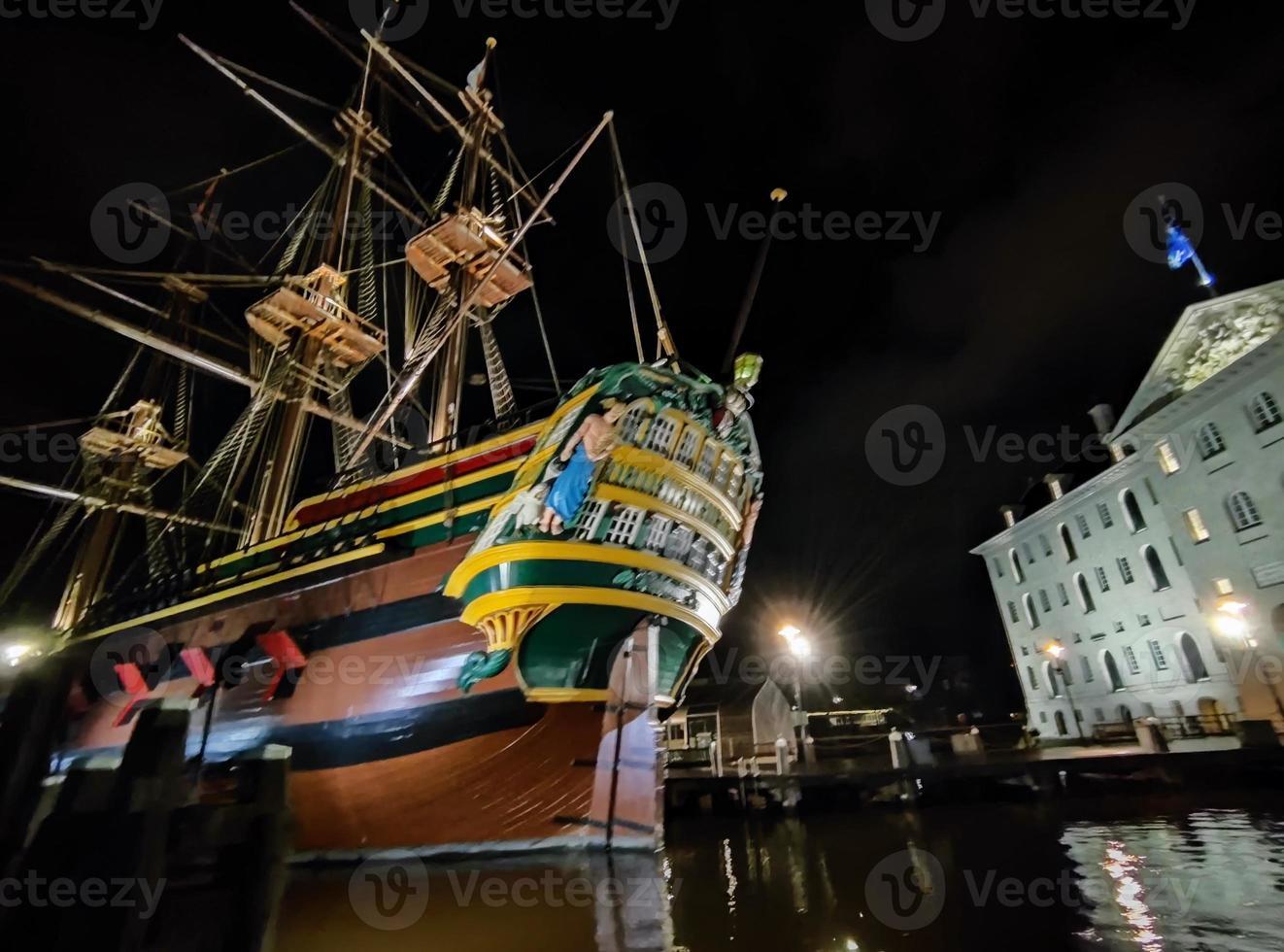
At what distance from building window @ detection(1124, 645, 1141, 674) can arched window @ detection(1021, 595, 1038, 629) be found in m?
6.06

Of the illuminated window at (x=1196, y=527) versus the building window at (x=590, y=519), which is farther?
the illuminated window at (x=1196, y=527)

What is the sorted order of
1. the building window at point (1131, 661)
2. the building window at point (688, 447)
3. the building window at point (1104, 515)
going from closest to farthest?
the building window at point (688, 447) < the building window at point (1131, 661) < the building window at point (1104, 515)

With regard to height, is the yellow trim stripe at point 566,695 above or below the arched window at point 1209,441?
below

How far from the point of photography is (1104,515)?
29172 millimetres

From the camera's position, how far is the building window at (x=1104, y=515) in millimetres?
28828

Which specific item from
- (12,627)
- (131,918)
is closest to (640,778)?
(131,918)

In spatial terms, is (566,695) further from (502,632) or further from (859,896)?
(859,896)

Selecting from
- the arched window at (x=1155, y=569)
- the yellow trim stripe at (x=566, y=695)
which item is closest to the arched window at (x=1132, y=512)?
the arched window at (x=1155, y=569)

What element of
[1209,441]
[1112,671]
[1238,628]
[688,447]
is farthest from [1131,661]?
[688,447]

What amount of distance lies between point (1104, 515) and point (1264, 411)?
28.0ft

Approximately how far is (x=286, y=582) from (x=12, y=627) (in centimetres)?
2436

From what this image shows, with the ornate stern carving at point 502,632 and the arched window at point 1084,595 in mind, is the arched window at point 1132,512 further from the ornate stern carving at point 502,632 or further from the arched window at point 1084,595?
the ornate stern carving at point 502,632

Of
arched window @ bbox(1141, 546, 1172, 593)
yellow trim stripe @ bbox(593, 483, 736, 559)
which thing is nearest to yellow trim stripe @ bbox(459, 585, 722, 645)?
yellow trim stripe @ bbox(593, 483, 736, 559)

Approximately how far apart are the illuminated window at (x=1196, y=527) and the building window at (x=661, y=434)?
83.9 feet
